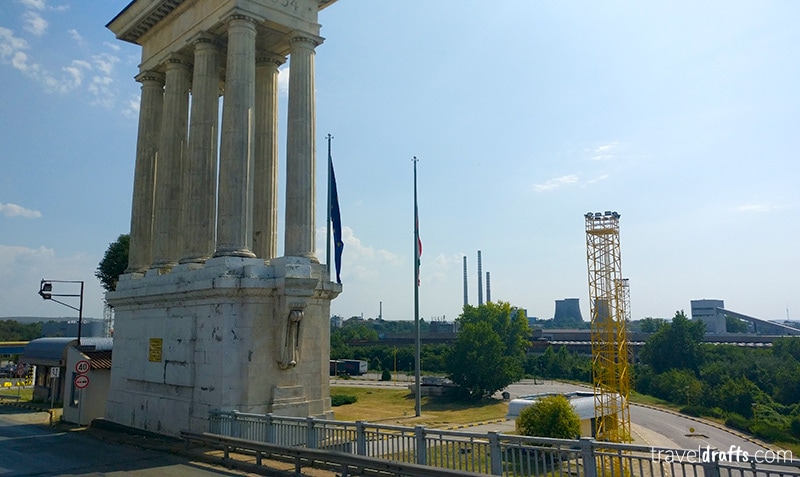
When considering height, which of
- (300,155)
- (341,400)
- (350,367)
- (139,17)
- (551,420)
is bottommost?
(350,367)

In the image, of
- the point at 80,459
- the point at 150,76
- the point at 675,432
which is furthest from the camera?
the point at 675,432

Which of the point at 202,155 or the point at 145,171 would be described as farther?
the point at 145,171

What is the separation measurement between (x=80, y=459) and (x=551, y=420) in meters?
22.3

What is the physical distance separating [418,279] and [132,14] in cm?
2325

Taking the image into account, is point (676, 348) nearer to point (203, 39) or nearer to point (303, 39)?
point (303, 39)

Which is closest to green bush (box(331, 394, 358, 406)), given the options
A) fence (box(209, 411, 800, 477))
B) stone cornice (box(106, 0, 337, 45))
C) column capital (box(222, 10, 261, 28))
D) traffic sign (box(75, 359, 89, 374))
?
traffic sign (box(75, 359, 89, 374))

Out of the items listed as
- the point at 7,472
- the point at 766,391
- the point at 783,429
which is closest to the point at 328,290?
the point at 7,472

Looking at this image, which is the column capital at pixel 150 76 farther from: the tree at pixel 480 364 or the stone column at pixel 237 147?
the tree at pixel 480 364

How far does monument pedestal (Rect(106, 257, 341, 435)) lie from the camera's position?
63.4 ft

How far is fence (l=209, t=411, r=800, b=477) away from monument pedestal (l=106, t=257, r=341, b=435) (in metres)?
1.55

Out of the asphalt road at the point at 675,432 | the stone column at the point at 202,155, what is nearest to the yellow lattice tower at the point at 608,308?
the asphalt road at the point at 675,432

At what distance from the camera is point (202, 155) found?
76.7 ft

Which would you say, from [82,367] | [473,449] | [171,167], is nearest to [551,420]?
[473,449]

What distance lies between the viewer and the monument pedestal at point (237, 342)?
1933 cm
